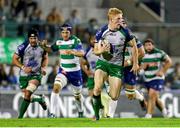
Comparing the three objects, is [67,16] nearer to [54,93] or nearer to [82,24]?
[82,24]

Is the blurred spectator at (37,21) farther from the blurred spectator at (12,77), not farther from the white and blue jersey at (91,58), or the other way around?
the white and blue jersey at (91,58)

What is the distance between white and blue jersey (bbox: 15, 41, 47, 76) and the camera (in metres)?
25.4

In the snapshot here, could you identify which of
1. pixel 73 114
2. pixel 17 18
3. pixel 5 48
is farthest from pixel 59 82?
pixel 17 18

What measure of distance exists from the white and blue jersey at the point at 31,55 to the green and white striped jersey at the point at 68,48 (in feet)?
1.31

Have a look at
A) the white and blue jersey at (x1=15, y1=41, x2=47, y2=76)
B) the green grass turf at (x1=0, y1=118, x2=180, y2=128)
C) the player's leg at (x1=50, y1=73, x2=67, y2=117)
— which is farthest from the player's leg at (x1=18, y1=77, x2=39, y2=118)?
the green grass turf at (x1=0, y1=118, x2=180, y2=128)

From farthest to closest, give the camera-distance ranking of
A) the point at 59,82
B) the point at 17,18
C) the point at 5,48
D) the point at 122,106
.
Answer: the point at 17,18 → the point at 5,48 → the point at 122,106 → the point at 59,82

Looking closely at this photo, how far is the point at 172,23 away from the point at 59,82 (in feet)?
39.6

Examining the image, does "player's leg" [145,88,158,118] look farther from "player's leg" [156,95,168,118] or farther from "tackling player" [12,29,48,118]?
"tackling player" [12,29,48,118]

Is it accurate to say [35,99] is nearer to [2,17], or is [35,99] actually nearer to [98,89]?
[98,89]

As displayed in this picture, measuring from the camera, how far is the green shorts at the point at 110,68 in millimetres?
21938

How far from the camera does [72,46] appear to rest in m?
25.6

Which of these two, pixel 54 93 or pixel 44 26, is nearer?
pixel 54 93

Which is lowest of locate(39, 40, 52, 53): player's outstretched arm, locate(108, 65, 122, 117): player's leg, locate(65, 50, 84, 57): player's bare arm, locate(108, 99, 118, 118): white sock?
locate(108, 99, 118, 118): white sock

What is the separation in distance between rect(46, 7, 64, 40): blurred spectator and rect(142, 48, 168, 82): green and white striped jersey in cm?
673
